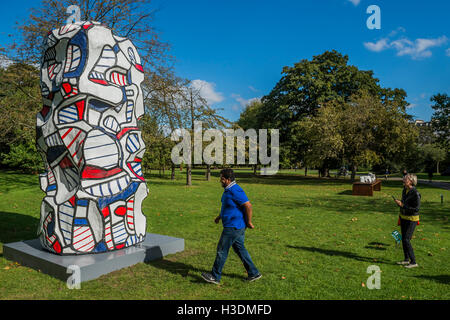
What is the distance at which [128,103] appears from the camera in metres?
6.82

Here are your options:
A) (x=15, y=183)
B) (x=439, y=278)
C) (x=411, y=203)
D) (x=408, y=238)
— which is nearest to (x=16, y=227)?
(x=408, y=238)

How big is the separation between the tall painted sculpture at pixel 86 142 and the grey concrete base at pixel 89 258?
0.23m

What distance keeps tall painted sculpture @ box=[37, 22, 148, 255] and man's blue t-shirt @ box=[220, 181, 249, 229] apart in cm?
237

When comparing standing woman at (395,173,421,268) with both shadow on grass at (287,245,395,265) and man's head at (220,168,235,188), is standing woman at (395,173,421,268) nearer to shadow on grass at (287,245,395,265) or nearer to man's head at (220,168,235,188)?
shadow on grass at (287,245,395,265)

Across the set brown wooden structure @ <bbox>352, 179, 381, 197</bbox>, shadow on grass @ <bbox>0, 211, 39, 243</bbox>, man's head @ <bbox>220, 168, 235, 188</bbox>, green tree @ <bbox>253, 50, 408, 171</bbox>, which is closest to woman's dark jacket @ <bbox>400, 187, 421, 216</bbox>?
man's head @ <bbox>220, 168, 235, 188</bbox>

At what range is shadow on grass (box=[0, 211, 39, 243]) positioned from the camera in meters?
8.47

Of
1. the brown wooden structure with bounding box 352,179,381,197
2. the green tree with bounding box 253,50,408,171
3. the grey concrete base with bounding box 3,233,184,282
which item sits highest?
the green tree with bounding box 253,50,408,171

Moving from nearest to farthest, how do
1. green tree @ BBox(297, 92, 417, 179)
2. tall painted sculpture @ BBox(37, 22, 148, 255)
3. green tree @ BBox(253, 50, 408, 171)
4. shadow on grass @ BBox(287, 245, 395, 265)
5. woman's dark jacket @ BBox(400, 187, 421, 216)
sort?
tall painted sculpture @ BBox(37, 22, 148, 255) → woman's dark jacket @ BBox(400, 187, 421, 216) → shadow on grass @ BBox(287, 245, 395, 265) → green tree @ BBox(297, 92, 417, 179) → green tree @ BBox(253, 50, 408, 171)

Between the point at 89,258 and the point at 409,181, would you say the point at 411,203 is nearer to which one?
the point at 409,181

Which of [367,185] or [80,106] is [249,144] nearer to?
[367,185]

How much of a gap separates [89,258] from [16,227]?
17.0 ft

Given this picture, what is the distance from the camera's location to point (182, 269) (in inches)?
242

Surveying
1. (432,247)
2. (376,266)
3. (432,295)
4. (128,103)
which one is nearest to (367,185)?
(432,247)

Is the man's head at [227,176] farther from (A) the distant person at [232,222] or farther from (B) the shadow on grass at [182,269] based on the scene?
(B) the shadow on grass at [182,269]
